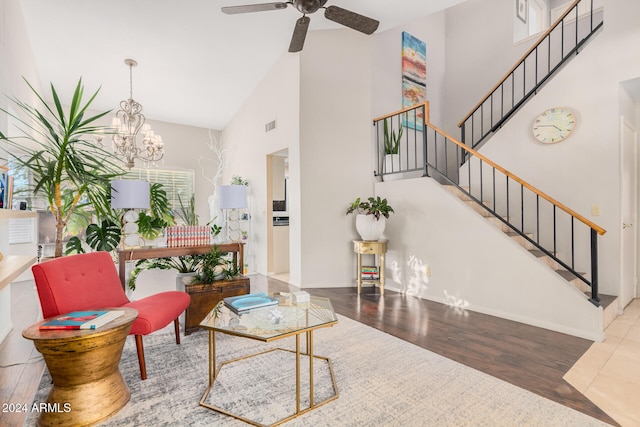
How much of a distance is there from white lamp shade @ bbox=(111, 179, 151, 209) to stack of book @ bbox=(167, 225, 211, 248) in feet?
1.30

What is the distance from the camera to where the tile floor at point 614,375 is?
179cm

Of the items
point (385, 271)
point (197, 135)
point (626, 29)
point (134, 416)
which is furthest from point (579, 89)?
point (197, 135)

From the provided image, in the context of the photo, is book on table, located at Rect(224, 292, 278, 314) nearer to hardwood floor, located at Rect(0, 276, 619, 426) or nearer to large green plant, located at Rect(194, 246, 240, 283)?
large green plant, located at Rect(194, 246, 240, 283)

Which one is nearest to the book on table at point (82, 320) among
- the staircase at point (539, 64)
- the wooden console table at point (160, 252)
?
the wooden console table at point (160, 252)

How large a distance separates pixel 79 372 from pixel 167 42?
4.49m

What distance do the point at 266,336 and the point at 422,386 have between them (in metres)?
1.09

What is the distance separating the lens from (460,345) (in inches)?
103

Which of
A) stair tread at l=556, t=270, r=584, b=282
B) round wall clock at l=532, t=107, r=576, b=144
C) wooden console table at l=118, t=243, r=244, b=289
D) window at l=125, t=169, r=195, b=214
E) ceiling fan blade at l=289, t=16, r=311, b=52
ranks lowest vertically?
stair tread at l=556, t=270, r=584, b=282

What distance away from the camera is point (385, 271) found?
15.1 feet

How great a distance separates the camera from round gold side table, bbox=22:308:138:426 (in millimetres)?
1606

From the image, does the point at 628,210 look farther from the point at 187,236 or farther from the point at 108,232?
the point at 108,232

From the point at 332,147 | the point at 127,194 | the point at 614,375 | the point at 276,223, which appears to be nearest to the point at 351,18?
the point at 332,147

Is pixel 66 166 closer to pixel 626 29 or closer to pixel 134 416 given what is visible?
pixel 134 416

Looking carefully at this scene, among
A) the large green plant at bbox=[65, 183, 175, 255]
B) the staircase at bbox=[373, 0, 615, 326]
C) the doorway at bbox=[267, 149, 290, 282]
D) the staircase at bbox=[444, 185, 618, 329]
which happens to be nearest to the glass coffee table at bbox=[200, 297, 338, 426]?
the large green plant at bbox=[65, 183, 175, 255]
